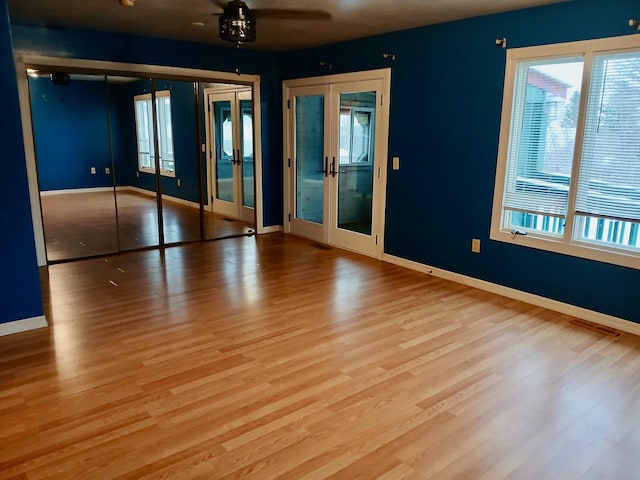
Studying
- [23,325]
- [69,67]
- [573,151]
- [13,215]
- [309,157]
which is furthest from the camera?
[309,157]

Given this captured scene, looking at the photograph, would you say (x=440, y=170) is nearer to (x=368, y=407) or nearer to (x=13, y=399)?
(x=368, y=407)

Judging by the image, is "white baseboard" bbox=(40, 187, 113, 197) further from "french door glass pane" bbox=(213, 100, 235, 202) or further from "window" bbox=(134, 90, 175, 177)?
"french door glass pane" bbox=(213, 100, 235, 202)

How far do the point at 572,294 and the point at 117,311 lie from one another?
3832 millimetres

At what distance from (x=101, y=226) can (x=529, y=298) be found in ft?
17.2

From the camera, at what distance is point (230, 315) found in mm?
3797

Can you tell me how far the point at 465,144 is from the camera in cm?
454

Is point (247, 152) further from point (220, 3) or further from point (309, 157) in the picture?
point (220, 3)

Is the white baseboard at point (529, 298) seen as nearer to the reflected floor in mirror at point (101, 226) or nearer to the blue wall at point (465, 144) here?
the blue wall at point (465, 144)

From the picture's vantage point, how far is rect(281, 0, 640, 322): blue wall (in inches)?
145

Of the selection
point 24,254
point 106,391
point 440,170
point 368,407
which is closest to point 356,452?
point 368,407

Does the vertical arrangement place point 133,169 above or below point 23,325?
above

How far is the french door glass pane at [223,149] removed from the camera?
6699 mm

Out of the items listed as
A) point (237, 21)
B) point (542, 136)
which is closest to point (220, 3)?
point (237, 21)

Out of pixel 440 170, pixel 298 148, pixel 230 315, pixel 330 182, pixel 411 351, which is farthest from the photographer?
pixel 298 148
